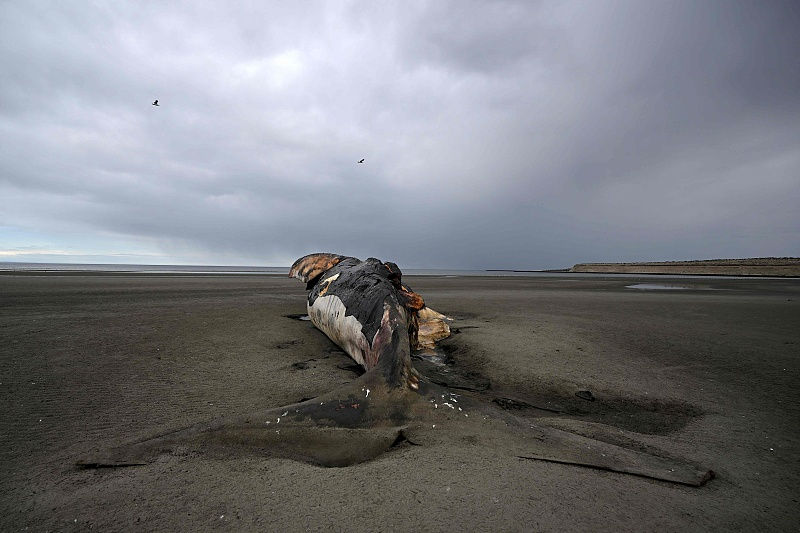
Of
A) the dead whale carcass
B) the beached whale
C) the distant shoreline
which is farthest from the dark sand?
the distant shoreline

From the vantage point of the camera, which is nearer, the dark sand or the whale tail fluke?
the dark sand

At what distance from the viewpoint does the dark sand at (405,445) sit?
1.55 meters

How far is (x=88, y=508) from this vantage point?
5.11ft

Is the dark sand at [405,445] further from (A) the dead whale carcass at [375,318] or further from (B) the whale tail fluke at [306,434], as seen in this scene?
(A) the dead whale carcass at [375,318]

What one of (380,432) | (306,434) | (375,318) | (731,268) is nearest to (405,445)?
(380,432)

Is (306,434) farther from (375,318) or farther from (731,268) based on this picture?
(731,268)

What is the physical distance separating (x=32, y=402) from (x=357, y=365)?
9.34 feet

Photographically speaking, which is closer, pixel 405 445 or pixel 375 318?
pixel 405 445

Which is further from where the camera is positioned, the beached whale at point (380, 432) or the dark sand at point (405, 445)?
the beached whale at point (380, 432)

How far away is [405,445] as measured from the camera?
6.96 ft

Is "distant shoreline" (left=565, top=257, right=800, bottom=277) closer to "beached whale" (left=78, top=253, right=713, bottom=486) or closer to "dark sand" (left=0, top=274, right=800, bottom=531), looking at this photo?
"dark sand" (left=0, top=274, right=800, bottom=531)

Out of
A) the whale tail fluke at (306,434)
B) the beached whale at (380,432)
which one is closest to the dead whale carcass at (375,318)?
the beached whale at (380,432)

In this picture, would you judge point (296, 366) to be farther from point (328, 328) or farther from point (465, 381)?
point (465, 381)

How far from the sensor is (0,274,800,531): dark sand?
5.09 ft
